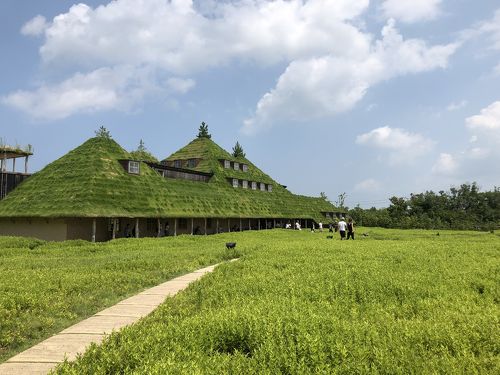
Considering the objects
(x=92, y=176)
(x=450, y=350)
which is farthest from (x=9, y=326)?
(x=92, y=176)

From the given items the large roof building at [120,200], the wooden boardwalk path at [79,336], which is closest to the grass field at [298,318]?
the wooden boardwalk path at [79,336]

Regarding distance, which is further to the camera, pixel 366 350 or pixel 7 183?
pixel 7 183

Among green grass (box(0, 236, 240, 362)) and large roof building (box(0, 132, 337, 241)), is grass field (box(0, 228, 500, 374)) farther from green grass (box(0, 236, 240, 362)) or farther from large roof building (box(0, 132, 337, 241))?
large roof building (box(0, 132, 337, 241))

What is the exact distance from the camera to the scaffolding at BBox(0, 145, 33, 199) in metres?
37.6

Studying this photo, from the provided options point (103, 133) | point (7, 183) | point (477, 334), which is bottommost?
point (477, 334)

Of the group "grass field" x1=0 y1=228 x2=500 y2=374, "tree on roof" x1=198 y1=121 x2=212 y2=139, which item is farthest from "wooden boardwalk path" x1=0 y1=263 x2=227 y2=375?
"tree on roof" x1=198 y1=121 x2=212 y2=139

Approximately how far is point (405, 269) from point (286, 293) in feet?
17.6

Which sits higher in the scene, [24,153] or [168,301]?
[24,153]

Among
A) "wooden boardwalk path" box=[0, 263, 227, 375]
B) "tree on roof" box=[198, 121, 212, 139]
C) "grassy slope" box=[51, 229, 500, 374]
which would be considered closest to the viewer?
"grassy slope" box=[51, 229, 500, 374]

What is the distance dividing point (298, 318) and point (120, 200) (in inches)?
1199

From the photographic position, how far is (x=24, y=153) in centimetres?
3875

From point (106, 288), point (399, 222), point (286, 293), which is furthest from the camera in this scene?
point (399, 222)

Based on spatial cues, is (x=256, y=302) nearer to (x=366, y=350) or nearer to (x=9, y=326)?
(x=366, y=350)

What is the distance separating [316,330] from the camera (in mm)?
5996
